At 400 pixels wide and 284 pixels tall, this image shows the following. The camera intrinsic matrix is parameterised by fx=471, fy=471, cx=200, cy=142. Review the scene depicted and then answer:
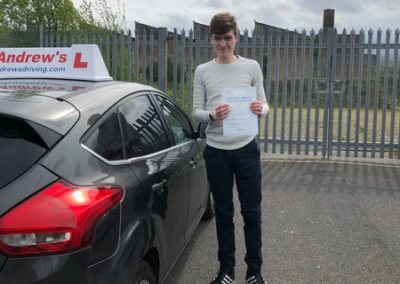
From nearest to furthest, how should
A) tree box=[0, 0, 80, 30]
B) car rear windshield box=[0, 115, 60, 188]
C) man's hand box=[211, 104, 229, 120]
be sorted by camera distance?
car rear windshield box=[0, 115, 60, 188] < man's hand box=[211, 104, 229, 120] < tree box=[0, 0, 80, 30]

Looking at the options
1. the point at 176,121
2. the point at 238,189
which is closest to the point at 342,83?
the point at 176,121

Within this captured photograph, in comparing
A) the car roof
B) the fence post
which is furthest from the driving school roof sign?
the fence post

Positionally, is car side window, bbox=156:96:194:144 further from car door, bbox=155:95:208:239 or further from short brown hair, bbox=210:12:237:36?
short brown hair, bbox=210:12:237:36

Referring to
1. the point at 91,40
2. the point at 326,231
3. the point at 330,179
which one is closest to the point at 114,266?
the point at 326,231

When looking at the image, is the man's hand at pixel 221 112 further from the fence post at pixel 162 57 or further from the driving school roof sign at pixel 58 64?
the fence post at pixel 162 57

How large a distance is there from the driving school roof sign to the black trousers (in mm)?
951

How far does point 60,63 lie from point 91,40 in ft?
20.7

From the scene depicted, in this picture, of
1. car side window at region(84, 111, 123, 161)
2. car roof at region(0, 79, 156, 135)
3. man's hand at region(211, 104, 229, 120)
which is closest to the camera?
car roof at region(0, 79, 156, 135)

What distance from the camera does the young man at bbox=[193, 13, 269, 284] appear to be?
3.14 m

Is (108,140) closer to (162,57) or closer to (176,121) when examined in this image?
(176,121)

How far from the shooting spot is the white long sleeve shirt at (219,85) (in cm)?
317

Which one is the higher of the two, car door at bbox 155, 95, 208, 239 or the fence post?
the fence post

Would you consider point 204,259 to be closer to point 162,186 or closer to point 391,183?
point 162,186

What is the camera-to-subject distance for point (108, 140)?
236cm
